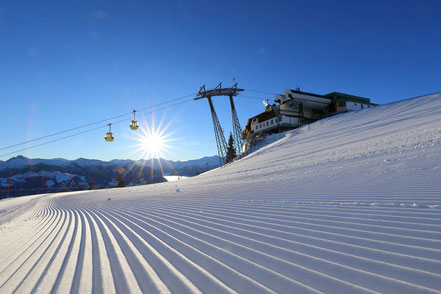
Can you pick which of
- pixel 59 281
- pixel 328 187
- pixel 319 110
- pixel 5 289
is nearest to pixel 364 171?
pixel 328 187

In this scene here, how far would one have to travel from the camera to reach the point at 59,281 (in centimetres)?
268

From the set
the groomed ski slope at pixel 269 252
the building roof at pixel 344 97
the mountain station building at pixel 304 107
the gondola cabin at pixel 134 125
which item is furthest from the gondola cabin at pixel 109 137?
the building roof at pixel 344 97

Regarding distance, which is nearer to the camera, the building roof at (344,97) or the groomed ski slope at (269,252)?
the groomed ski slope at (269,252)

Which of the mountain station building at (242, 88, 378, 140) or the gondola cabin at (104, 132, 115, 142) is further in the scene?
the mountain station building at (242, 88, 378, 140)

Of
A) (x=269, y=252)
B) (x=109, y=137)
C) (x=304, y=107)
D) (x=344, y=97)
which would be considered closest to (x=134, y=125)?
(x=109, y=137)

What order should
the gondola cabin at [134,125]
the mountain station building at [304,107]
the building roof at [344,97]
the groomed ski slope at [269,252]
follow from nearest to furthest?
the groomed ski slope at [269,252]
the gondola cabin at [134,125]
the mountain station building at [304,107]
the building roof at [344,97]

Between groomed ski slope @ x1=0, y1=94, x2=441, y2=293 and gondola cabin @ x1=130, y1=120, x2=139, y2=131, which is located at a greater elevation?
gondola cabin @ x1=130, y1=120, x2=139, y2=131

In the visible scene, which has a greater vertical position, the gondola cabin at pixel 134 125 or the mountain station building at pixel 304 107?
the mountain station building at pixel 304 107

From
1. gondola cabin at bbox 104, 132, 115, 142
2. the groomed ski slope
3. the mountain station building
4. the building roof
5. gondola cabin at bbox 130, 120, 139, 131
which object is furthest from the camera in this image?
the building roof

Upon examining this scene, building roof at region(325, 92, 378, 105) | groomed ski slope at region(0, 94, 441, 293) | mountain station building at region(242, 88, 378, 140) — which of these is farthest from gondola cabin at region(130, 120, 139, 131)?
building roof at region(325, 92, 378, 105)

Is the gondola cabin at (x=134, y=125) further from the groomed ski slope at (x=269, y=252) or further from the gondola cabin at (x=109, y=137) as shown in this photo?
the groomed ski slope at (x=269, y=252)

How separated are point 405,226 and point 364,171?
5.54 meters

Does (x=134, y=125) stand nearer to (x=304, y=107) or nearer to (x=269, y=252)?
(x=269, y=252)

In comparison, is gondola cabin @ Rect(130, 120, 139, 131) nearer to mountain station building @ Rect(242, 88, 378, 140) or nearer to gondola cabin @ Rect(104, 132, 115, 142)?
gondola cabin @ Rect(104, 132, 115, 142)
